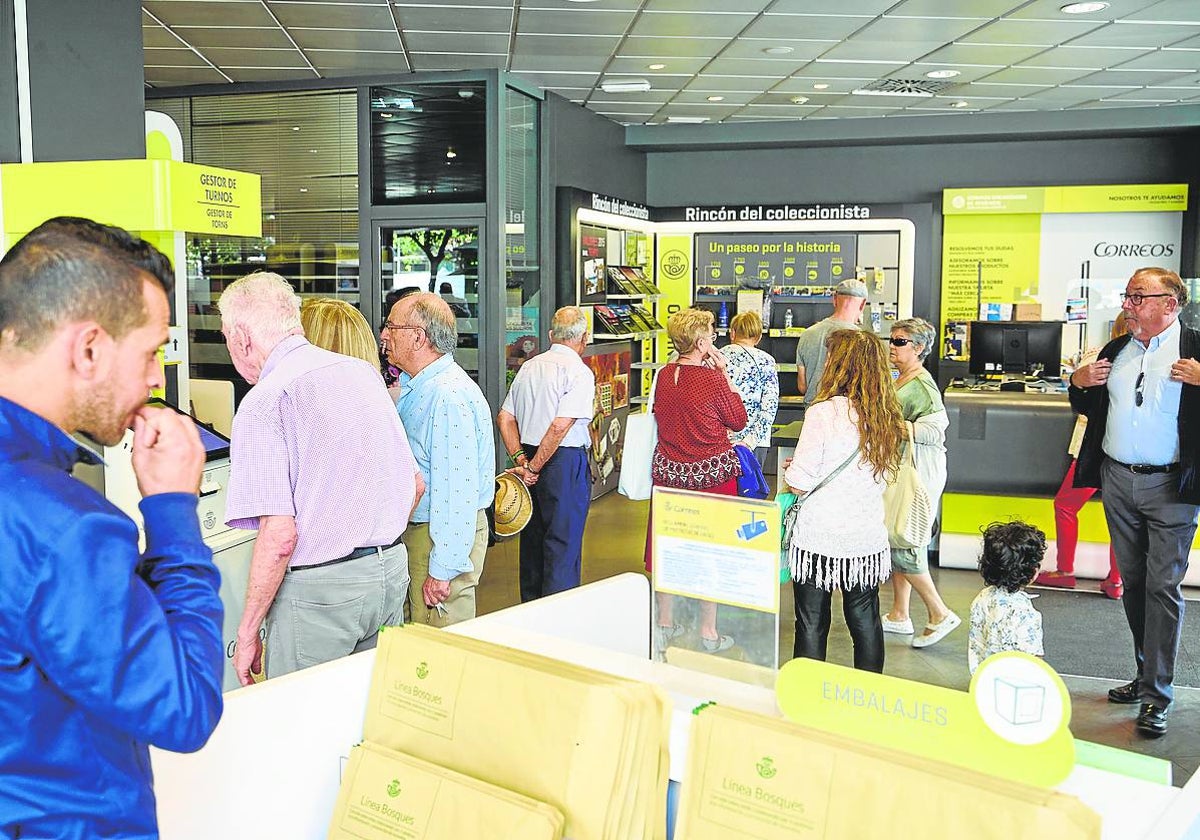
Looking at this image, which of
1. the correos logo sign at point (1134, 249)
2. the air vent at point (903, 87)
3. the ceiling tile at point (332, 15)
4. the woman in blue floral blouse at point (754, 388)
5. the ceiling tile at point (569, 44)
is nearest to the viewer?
the woman in blue floral blouse at point (754, 388)

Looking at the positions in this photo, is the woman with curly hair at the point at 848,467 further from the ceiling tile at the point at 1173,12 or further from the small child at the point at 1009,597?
the ceiling tile at the point at 1173,12

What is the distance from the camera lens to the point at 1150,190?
34.2ft

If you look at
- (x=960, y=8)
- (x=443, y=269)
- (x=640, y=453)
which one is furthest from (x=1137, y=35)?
(x=443, y=269)

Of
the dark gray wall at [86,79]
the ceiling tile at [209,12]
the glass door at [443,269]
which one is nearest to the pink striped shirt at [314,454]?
the dark gray wall at [86,79]

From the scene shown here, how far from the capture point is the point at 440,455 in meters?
3.52

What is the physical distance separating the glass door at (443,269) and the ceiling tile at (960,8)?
3.30 metres

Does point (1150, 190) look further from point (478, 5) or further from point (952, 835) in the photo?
point (952, 835)

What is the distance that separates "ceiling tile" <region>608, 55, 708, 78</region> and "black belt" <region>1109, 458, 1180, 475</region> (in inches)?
179

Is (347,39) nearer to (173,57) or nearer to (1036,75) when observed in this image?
(173,57)

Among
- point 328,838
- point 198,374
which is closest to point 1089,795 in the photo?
point 328,838

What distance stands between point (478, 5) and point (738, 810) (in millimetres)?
5455

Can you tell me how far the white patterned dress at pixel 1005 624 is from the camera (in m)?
3.70

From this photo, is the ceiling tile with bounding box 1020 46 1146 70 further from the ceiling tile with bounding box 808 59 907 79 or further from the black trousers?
the black trousers

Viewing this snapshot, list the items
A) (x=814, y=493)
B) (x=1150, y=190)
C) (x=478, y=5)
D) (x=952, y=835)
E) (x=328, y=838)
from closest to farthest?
(x=952, y=835), (x=328, y=838), (x=814, y=493), (x=478, y=5), (x=1150, y=190)
